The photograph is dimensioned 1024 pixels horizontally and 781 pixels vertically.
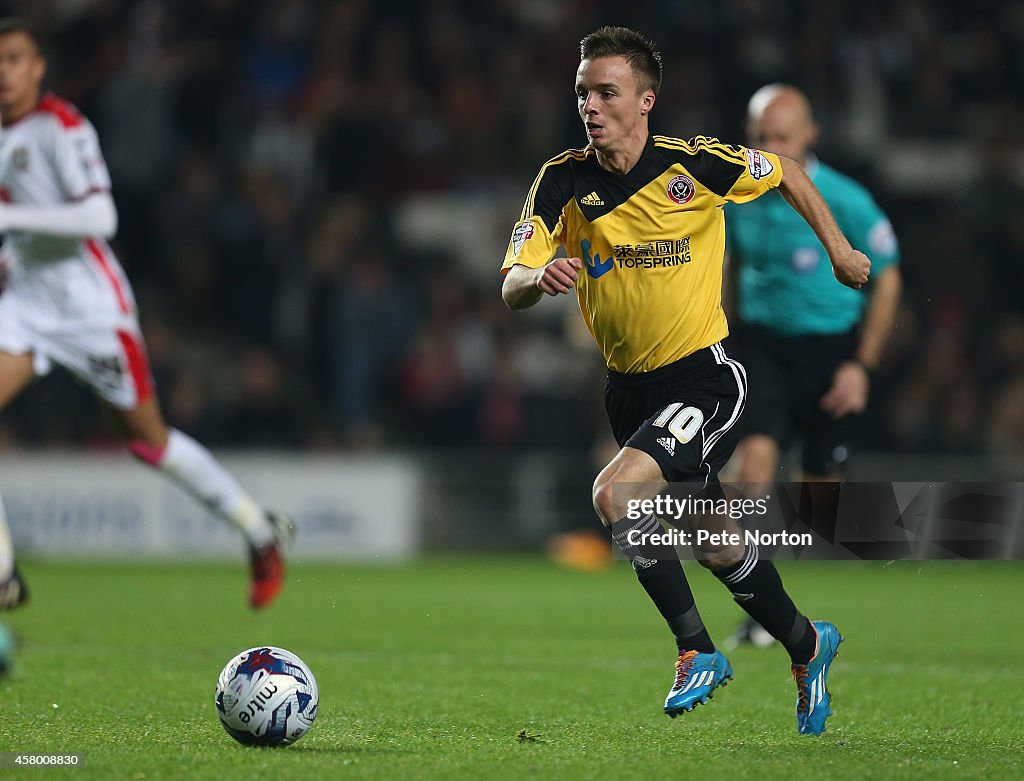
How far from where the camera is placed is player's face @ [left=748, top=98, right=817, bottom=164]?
7297 millimetres

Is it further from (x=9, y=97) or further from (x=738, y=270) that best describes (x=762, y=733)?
(x=9, y=97)

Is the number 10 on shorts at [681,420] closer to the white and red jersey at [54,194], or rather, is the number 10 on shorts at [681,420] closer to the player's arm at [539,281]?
the player's arm at [539,281]

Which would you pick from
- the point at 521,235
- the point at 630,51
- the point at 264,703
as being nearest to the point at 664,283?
the point at 521,235

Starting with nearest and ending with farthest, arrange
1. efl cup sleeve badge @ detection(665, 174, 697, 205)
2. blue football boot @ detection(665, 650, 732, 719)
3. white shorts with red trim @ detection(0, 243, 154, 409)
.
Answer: blue football boot @ detection(665, 650, 732, 719) → efl cup sleeve badge @ detection(665, 174, 697, 205) → white shorts with red trim @ detection(0, 243, 154, 409)

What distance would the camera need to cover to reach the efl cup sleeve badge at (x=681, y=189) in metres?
5.15

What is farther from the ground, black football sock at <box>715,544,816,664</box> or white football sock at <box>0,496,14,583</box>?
black football sock at <box>715,544,816,664</box>

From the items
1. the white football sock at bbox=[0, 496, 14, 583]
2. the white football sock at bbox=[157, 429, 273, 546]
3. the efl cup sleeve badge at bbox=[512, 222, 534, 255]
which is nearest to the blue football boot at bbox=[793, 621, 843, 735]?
the efl cup sleeve badge at bbox=[512, 222, 534, 255]

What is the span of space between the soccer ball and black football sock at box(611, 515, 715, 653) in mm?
1054

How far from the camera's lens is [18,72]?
689 cm

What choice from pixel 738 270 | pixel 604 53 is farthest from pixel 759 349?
pixel 604 53

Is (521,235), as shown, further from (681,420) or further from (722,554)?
(722,554)

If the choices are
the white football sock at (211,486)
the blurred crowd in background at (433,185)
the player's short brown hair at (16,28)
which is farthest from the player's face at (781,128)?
the blurred crowd in background at (433,185)

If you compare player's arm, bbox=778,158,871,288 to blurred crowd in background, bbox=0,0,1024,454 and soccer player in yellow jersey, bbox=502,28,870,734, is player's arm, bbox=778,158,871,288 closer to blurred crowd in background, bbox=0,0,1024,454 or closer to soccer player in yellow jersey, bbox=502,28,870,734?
soccer player in yellow jersey, bbox=502,28,870,734

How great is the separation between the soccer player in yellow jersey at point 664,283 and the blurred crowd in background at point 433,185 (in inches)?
339
